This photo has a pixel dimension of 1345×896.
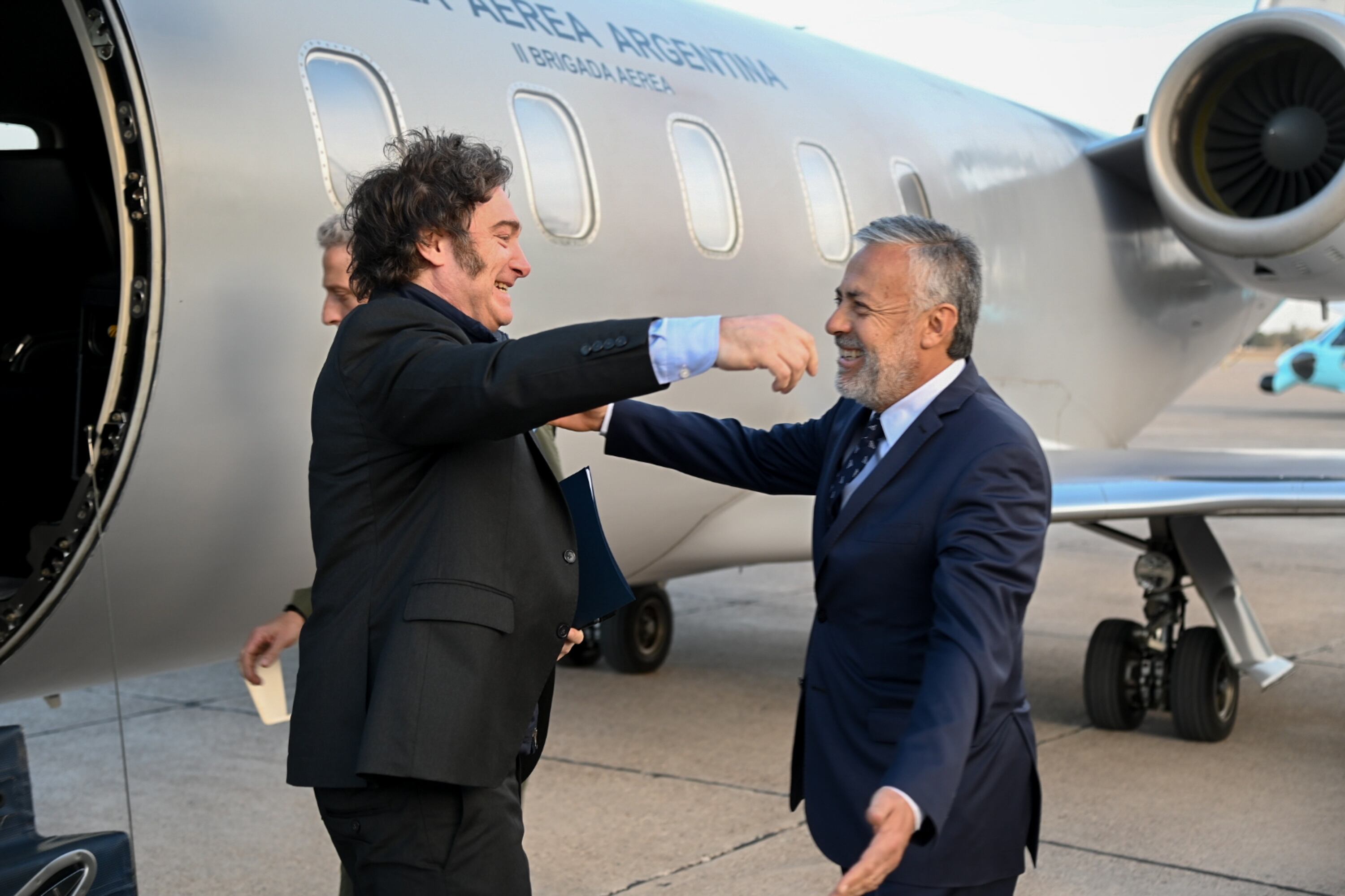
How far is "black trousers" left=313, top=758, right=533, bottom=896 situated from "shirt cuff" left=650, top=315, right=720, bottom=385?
702mm

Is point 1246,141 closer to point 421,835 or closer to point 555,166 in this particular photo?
point 555,166

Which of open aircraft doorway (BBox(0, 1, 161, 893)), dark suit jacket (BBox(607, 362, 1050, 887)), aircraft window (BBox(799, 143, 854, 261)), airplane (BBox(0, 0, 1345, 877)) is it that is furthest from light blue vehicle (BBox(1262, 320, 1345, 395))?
dark suit jacket (BBox(607, 362, 1050, 887))

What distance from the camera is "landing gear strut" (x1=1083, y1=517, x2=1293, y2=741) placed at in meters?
6.50

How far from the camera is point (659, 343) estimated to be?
199 cm

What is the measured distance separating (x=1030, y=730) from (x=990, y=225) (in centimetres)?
556

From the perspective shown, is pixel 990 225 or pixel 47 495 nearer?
pixel 47 495

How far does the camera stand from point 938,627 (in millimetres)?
2271

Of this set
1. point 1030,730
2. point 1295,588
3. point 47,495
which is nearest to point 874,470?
point 1030,730

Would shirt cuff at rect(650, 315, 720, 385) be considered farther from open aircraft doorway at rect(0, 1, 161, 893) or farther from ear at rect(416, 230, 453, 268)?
open aircraft doorway at rect(0, 1, 161, 893)

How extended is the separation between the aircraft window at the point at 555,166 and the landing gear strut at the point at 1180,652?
9.16 feet

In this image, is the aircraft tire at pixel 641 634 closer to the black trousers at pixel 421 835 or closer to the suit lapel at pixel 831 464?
the suit lapel at pixel 831 464

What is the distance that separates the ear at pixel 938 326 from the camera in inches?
101

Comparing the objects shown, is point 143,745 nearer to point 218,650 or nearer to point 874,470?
point 218,650

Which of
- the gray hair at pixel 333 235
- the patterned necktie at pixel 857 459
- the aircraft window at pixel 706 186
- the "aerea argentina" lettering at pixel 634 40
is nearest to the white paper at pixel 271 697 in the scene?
the gray hair at pixel 333 235
